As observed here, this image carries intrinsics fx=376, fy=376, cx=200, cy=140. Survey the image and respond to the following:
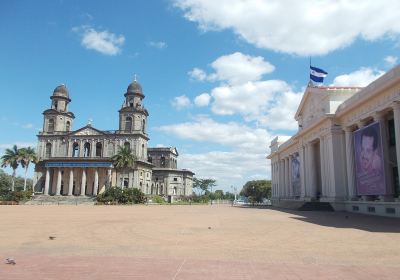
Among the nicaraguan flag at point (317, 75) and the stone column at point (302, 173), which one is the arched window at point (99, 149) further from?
the nicaraguan flag at point (317, 75)

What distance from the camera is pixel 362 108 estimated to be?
3127 cm

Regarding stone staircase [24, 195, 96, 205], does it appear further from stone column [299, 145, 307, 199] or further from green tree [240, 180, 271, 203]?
green tree [240, 180, 271, 203]

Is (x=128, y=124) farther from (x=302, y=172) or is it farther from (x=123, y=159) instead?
(x=302, y=172)

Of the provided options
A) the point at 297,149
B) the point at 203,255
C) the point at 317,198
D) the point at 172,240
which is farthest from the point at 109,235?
the point at 297,149

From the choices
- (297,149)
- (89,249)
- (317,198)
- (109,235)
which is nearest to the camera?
(89,249)

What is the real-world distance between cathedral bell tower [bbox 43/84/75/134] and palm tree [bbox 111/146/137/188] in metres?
17.9

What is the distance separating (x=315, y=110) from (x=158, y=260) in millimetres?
37272

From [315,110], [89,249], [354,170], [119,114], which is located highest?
[119,114]

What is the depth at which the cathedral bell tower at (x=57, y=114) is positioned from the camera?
86250mm

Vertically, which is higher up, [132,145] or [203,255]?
[132,145]

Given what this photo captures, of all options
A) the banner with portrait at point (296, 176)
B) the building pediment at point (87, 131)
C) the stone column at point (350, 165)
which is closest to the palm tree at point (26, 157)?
the building pediment at point (87, 131)

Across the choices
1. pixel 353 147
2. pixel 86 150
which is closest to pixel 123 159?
pixel 86 150

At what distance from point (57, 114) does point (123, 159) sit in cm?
2205

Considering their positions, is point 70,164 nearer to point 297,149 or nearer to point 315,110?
point 297,149
